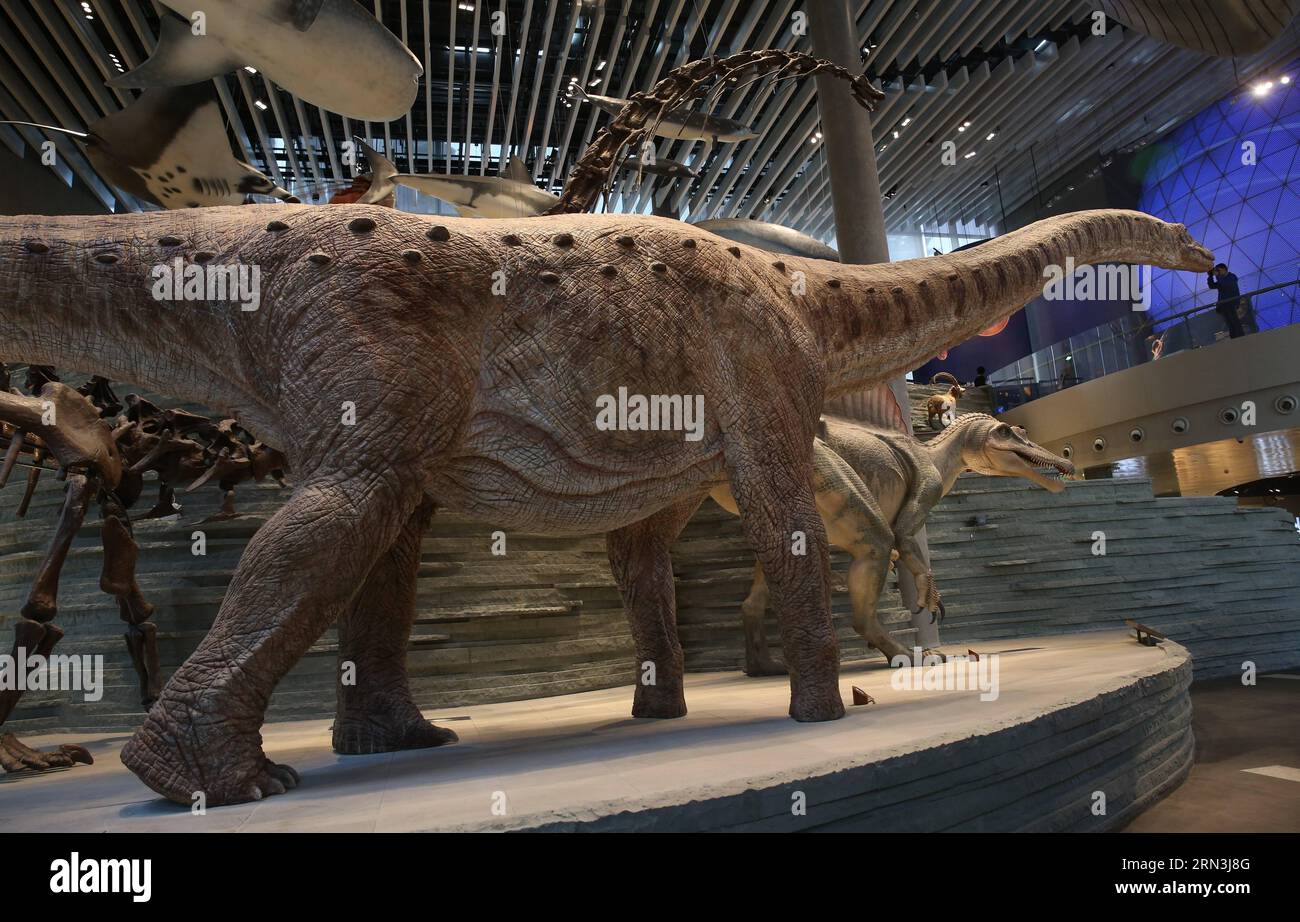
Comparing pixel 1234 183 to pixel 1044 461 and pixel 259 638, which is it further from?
pixel 259 638

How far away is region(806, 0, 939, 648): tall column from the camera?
359 inches

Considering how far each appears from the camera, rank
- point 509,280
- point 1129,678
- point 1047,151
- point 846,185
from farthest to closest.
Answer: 1. point 1047,151
2. point 846,185
3. point 1129,678
4. point 509,280

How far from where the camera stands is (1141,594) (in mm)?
10859

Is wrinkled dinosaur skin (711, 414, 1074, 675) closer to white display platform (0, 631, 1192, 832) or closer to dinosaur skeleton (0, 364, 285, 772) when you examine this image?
white display platform (0, 631, 1192, 832)

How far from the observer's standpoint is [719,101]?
13.0 meters

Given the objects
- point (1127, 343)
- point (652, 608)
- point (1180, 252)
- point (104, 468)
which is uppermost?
point (1127, 343)

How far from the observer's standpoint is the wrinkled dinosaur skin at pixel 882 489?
6.56m

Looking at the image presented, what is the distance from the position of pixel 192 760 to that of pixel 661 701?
230 cm

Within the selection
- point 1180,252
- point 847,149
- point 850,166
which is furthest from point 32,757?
point 847,149

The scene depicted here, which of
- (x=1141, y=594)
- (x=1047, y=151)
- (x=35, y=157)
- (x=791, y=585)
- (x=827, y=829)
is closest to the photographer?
(x=827, y=829)

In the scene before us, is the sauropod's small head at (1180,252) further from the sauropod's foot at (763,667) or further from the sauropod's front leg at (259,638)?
the sauropod's front leg at (259,638)
